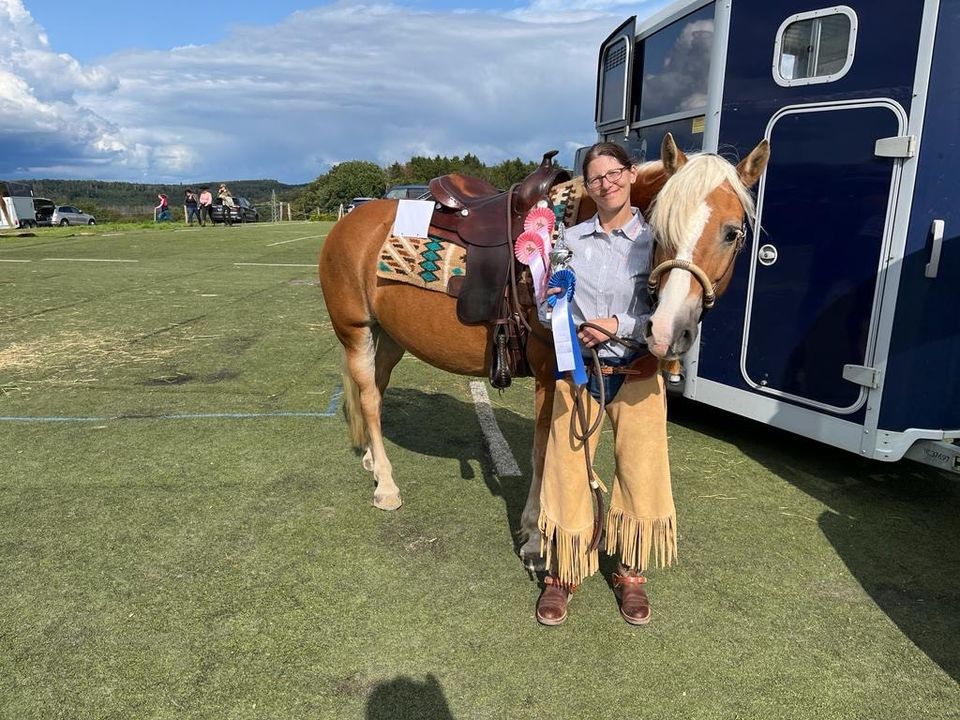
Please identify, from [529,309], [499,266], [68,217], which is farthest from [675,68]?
[68,217]

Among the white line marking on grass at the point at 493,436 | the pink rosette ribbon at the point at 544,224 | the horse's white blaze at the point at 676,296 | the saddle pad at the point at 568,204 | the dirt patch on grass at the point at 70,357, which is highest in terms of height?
the saddle pad at the point at 568,204

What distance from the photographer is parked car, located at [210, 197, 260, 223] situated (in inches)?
1269

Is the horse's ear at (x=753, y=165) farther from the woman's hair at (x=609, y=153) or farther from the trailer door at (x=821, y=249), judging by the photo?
the trailer door at (x=821, y=249)

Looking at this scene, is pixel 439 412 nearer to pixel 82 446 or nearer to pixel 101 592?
pixel 82 446

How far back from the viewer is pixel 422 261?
3152mm

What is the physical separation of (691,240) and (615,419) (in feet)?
2.57

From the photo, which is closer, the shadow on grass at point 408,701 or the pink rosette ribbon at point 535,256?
the shadow on grass at point 408,701

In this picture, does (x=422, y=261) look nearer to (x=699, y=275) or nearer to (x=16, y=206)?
(x=699, y=275)

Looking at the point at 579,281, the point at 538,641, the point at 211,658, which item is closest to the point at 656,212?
the point at 579,281

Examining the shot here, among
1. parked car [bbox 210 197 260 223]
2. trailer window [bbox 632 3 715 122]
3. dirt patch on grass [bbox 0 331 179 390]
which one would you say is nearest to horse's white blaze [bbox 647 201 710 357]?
trailer window [bbox 632 3 715 122]

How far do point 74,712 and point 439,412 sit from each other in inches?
128

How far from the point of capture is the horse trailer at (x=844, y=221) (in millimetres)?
3154

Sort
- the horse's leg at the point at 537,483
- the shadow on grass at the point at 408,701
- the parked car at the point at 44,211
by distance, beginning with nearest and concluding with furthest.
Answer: the shadow on grass at the point at 408,701 → the horse's leg at the point at 537,483 → the parked car at the point at 44,211

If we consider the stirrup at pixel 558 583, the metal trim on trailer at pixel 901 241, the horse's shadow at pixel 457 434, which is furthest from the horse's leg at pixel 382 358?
the metal trim on trailer at pixel 901 241
